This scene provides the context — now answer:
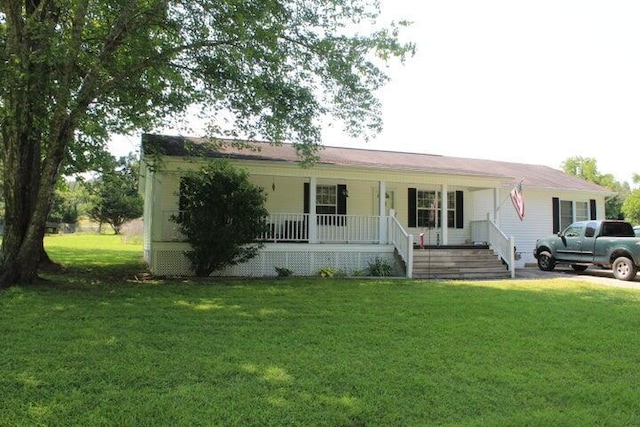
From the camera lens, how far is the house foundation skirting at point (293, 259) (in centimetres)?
1320

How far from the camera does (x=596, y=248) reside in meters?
15.1

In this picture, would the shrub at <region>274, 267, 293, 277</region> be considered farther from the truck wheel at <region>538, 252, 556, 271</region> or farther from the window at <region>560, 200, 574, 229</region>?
the window at <region>560, 200, 574, 229</region>

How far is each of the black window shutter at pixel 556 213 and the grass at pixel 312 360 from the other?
11.9 m

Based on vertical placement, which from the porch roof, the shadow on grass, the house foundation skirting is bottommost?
the shadow on grass

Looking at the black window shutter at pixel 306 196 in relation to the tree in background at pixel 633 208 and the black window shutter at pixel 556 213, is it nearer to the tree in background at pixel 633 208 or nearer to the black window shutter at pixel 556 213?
the black window shutter at pixel 556 213

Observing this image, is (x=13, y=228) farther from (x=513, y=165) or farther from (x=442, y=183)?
(x=513, y=165)

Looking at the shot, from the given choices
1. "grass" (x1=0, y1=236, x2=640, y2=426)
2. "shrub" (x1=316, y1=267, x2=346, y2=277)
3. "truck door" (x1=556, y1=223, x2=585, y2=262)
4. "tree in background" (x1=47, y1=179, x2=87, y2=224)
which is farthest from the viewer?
"tree in background" (x1=47, y1=179, x2=87, y2=224)

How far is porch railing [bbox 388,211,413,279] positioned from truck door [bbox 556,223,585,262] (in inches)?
236

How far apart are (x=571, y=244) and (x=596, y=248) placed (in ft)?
3.08

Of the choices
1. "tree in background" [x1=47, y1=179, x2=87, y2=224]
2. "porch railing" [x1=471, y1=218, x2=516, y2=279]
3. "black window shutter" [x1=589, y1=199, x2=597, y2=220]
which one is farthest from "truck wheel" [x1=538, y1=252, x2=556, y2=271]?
"tree in background" [x1=47, y1=179, x2=87, y2=224]

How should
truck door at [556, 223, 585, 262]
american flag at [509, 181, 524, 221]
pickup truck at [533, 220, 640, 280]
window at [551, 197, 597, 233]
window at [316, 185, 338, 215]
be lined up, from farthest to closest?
1. window at [551, 197, 597, 233]
2. window at [316, 185, 338, 215]
3. truck door at [556, 223, 585, 262]
4. american flag at [509, 181, 524, 221]
5. pickup truck at [533, 220, 640, 280]

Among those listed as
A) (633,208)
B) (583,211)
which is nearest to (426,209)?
(583,211)

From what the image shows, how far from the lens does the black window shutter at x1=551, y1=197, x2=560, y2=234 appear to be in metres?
20.5

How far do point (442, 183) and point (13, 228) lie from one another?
1237 centimetres
